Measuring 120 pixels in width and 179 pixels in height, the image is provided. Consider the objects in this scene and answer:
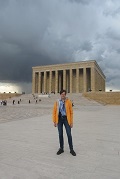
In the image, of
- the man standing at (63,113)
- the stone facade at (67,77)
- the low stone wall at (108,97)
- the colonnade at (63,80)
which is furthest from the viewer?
the colonnade at (63,80)

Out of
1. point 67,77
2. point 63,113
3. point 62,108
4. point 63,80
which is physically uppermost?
point 67,77

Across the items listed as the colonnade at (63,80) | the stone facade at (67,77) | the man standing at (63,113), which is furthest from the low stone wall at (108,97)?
the man standing at (63,113)

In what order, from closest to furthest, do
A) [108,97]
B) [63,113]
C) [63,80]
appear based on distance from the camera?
[63,113]
[108,97]
[63,80]

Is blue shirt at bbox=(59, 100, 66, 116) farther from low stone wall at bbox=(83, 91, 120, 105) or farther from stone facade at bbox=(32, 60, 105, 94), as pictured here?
stone facade at bbox=(32, 60, 105, 94)

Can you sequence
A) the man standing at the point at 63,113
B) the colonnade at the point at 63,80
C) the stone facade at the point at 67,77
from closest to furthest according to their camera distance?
the man standing at the point at 63,113 → the stone facade at the point at 67,77 → the colonnade at the point at 63,80

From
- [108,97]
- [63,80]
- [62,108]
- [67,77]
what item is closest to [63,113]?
[62,108]

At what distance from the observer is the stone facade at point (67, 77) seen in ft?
229

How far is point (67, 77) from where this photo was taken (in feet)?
261

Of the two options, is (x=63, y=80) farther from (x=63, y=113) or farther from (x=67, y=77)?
(x=63, y=113)

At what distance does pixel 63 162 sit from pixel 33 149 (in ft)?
4.13

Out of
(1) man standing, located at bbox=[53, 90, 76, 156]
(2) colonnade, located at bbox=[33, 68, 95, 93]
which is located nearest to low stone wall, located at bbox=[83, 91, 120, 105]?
(2) colonnade, located at bbox=[33, 68, 95, 93]

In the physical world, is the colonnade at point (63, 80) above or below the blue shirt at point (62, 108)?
above

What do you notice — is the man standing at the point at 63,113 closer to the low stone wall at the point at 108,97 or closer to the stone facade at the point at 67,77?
the low stone wall at the point at 108,97

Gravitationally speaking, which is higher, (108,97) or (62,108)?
(108,97)
